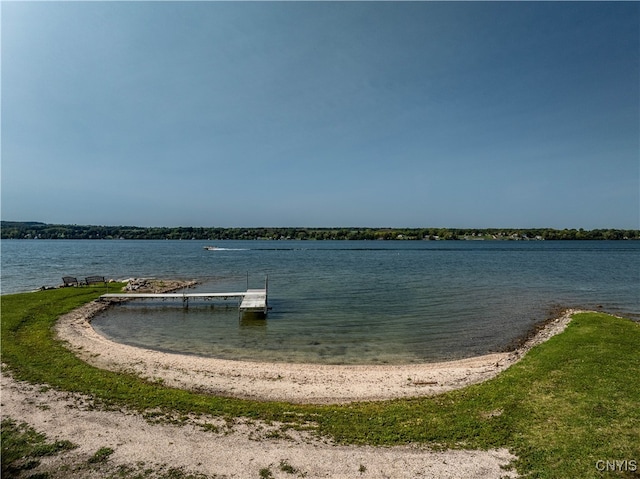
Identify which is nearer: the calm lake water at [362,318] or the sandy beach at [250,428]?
the sandy beach at [250,428]

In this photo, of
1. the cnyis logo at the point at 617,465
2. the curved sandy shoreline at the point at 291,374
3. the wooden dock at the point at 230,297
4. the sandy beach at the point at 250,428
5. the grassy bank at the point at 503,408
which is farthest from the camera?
the wooden dock at the point at 230,297

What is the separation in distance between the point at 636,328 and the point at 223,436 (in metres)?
21.5

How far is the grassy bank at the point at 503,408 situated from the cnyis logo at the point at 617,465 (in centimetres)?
5

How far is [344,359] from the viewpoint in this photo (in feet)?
57.7

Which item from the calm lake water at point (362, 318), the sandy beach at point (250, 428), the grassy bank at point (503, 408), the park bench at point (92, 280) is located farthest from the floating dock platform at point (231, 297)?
the grassy bank at point (503, 408)

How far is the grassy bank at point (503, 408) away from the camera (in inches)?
318

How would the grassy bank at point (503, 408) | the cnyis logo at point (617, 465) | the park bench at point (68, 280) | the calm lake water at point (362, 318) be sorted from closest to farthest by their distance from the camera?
the cnyis logo at point (617, 465), the grassy bank at point (503, 408), the calm lake water at point (362, 318), the park bench at point (68, 280)

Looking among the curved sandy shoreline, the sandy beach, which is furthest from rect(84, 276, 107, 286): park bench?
the sandy beach

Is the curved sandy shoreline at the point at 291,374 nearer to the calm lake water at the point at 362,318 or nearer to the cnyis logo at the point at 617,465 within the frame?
the calm lake water at the point at 362,318

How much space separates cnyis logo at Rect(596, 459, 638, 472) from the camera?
7273mm

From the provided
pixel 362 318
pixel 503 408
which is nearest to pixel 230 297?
pixel 362 318

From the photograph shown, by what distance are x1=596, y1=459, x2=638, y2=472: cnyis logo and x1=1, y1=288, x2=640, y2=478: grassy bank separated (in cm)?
5

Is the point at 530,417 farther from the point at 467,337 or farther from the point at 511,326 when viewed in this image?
the point at 511,326

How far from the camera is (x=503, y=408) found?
33.5ft
